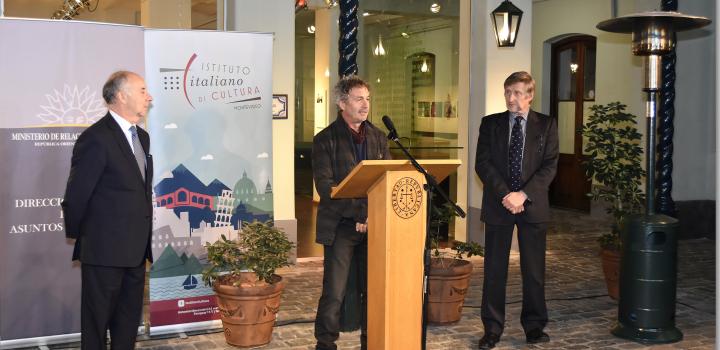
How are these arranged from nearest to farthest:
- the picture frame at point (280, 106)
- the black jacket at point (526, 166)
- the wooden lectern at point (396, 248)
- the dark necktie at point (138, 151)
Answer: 1. the wooden lectern at point (396, 248)
2. the dark necktie at point (138, 151)
3. the black jacket at point (526, 166)
4. the picture frame at point (280, 106)

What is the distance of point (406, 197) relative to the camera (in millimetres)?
4277

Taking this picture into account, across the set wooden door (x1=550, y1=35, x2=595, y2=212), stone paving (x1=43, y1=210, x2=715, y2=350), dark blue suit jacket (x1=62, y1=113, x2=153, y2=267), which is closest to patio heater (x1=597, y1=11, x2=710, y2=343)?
stone paving (x1=43, y1=210, x2=715, y2=350)

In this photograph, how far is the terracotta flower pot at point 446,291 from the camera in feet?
20.0

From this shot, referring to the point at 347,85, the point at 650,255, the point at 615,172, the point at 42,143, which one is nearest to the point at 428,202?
the point at 347,85

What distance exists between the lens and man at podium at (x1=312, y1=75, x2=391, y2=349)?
4.82m

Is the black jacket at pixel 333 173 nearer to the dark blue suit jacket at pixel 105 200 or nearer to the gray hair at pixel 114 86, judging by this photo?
the dark blue suit jacket at pixel 105 200

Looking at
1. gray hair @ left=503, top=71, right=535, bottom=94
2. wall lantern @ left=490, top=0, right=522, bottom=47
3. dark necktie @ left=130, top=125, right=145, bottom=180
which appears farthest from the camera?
wall lantern @ left=490, top=0, right=522, bottom=47

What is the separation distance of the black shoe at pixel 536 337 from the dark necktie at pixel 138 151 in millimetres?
2744

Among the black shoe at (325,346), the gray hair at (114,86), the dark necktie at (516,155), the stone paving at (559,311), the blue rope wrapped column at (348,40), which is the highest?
the blue rope wrapped column at (348,40)

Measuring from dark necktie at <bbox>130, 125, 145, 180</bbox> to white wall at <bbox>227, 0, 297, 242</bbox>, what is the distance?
144 inches

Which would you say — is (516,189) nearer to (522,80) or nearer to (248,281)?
(522,80)

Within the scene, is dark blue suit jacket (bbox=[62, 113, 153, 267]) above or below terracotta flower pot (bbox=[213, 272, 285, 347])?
above

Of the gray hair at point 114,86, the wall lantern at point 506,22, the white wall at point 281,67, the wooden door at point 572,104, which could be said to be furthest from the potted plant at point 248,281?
the wooden door at point 572,104

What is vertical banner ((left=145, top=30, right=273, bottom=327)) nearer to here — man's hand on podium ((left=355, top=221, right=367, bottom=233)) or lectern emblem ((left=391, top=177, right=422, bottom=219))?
man's hand on podium ((left=355, top=221, right=367, bottom=233))
